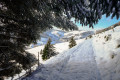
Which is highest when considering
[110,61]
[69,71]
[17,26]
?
[17,26]

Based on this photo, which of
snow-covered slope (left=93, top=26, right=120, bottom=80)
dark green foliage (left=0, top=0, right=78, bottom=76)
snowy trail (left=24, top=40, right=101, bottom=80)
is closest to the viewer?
snow-covered slope (left=93, top=26, right=120, bottom=80)

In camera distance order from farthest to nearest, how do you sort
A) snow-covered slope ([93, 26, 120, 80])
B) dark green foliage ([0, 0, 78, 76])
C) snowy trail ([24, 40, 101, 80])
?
snowy trail ([24, 40, 101, 80])
dark green foliage ([0, 0, 78, 76])
snow-covered slope ([93, 26, 120, 80])

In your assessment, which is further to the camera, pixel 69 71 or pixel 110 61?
pixel 110 61

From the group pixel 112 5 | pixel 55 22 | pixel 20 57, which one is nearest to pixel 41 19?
pixel 55 22

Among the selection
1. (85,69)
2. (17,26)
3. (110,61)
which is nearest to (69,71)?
(85,69)

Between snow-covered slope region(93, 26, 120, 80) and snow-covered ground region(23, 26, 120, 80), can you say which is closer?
snow-covered slope region(93, 26, 120, 80)

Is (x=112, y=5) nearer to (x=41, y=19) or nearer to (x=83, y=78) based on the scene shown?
(x=83, y=78)

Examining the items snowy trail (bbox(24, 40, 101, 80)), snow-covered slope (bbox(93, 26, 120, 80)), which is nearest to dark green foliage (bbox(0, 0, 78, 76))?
snowy trail (bbox(24, 40, 101, 80))

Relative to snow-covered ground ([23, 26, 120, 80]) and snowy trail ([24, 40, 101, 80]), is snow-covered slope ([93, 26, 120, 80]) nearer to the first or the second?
snow-covered ground ([23, 26, 120, 80])

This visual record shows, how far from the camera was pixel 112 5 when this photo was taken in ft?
5.71

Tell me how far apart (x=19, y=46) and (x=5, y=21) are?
121 centimetres

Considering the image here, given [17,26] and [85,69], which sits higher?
[17,26]

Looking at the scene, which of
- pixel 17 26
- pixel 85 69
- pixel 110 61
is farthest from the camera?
pixel 110 61

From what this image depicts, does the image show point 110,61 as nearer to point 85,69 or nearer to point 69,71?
point 85,69
